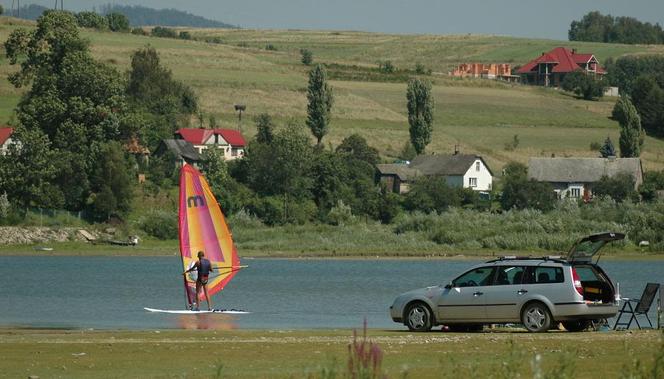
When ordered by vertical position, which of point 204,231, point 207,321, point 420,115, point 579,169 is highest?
point 420,115

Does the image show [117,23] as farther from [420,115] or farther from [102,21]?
[420,115]

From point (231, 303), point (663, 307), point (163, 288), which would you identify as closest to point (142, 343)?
point (663, 307)

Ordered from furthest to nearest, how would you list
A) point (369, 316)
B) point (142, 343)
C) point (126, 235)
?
1. point (126, 235)
2. point (369, 316)
3. point (142, 343)

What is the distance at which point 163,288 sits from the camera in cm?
5534

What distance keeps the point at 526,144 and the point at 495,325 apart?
110 metres

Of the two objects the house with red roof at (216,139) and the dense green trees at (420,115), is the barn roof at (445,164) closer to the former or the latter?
the dense green trees at (420,115)

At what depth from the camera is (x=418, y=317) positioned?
2944cm

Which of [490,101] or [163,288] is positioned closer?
[163,288]

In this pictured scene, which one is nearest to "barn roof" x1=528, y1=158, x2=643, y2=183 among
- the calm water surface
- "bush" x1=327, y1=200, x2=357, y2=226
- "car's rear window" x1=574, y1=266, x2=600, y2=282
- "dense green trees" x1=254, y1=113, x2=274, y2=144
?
"dense green trees" x1=254, y1=113, x2=274, y2=144

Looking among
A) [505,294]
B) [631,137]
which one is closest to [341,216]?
[631,137]

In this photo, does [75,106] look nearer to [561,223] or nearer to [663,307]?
[561,223]

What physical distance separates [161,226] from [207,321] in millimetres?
53404

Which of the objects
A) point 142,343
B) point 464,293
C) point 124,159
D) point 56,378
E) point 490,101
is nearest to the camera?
point 56,378

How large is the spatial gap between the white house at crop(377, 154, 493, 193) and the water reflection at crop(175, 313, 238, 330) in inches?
2889
